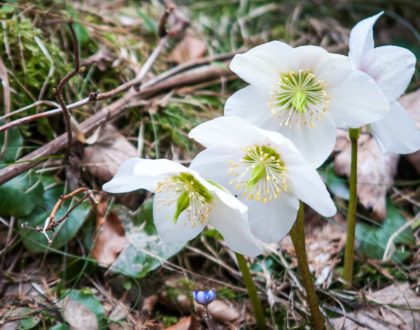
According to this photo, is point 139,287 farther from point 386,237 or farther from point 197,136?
point 386,237

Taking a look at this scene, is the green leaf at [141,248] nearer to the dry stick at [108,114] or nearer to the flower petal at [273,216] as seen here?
the dry stick at [108,114]

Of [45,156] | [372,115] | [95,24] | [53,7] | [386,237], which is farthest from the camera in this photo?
[95,24]

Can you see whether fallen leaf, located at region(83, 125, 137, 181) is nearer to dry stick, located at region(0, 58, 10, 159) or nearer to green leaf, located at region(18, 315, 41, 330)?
dry stick, located at region(0, 58, 10, 159)

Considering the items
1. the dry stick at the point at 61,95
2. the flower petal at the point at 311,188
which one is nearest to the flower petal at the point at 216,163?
the flower petal at the point at 311,188

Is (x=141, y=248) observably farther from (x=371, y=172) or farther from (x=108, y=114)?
(x=371, y=172)

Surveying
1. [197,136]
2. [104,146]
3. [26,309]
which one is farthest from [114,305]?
[197,136]
